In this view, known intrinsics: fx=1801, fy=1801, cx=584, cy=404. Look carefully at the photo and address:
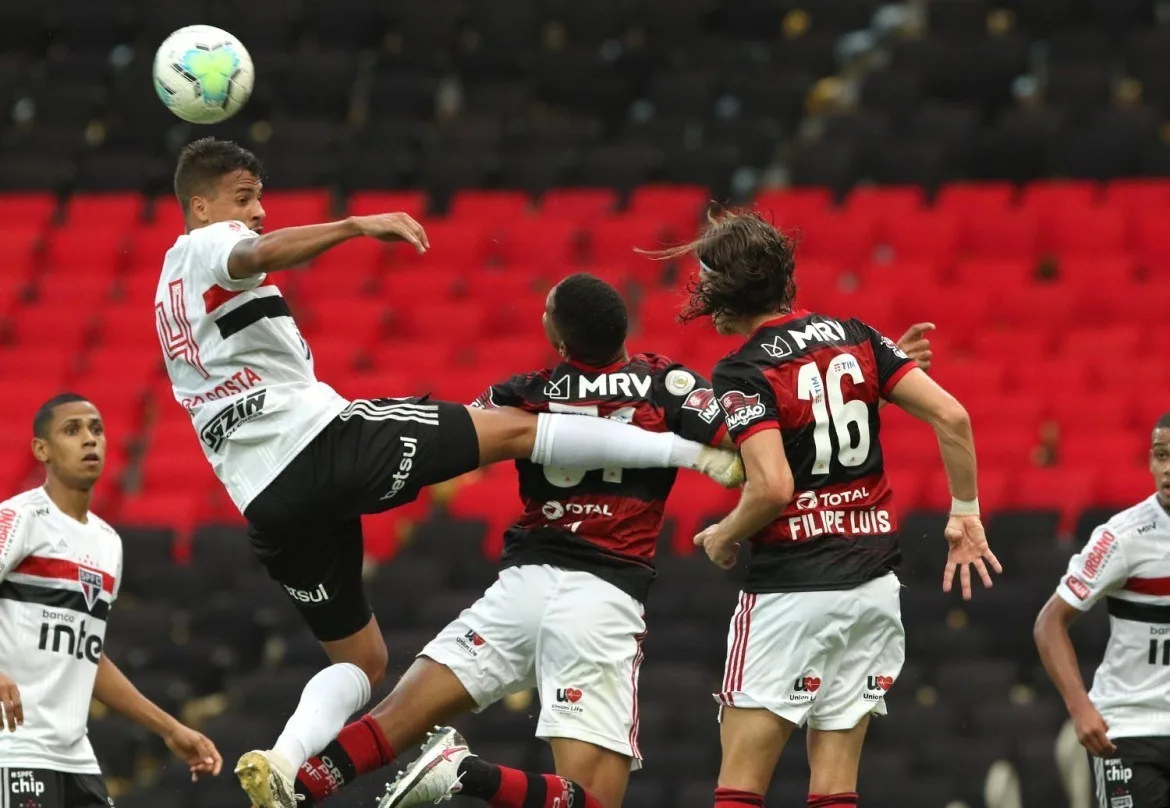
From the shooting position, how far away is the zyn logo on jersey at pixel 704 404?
689 centimetres

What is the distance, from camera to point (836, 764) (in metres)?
6.39

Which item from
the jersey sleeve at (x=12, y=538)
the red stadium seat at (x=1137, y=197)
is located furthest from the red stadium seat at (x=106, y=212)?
the jersey sleeve at (x=12, y=538)

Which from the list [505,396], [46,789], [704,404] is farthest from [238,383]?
[46,789]

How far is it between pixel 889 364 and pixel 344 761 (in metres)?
2.50

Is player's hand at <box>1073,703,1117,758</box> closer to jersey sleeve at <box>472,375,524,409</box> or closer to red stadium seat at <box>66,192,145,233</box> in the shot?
jersey sleeve at <box>472,375,524,409</box>

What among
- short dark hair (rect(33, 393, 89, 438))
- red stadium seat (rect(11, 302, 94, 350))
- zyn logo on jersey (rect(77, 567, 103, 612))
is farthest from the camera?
red stadium seat (rect(11, 302, 94, 350))

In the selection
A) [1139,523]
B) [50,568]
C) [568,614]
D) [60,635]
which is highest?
[1139,523]

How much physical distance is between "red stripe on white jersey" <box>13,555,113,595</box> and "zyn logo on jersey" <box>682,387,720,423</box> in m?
2.70

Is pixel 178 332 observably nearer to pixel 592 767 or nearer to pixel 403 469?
pixel 403 469

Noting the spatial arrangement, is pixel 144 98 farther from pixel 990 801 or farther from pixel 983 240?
pixel 990 801

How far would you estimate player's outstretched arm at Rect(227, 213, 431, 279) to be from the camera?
614cm

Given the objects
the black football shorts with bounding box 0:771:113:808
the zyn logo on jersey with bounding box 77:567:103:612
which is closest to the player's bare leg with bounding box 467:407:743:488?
the zyn logo on jersey with bounding box 77:567:103:612

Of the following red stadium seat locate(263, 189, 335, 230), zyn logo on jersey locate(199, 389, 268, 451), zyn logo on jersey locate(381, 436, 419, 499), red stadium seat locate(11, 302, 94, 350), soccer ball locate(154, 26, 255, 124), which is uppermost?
red stadium seat locate(263, 189, 335, 230)

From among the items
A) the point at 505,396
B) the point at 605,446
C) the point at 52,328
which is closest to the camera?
the point at 605,446
